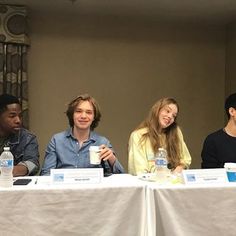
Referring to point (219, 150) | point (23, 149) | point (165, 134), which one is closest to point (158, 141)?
point (165, 134)

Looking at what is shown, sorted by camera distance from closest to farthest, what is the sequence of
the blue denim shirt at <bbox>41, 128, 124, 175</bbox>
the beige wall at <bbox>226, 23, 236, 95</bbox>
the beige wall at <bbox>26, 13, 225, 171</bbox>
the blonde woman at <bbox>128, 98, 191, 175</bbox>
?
1. the blue denim shirt at <bbox>41, 128, 124, 175</bbox>
2. the blonde woman at <bbox>128, 98, 191, 175</bbox>
3. the beige wall at <bbox>26, 13, 225, 171</bbox>
4. the beige wall at <bbox>226, 23, 236, 95</bbox>

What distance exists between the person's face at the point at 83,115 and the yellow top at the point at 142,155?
0.33 meters

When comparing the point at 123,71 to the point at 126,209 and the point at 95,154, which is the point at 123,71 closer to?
the point at 95,154

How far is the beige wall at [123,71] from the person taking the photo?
4.18m

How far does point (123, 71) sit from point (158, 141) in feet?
7.13

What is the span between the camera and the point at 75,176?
5.41 feet

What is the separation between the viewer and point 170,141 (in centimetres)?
235

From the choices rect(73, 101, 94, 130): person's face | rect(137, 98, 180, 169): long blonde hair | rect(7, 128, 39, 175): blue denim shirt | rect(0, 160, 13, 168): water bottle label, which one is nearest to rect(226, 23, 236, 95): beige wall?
rect(137, 98, 180, 169): long blonde hair

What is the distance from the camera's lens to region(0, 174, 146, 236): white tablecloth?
1.55 meters

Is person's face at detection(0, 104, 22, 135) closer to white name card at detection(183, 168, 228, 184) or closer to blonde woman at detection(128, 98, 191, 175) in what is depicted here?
blonde woman at detection(128, 98, 191, 175)

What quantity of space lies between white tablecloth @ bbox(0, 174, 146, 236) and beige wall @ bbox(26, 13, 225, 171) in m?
2.66

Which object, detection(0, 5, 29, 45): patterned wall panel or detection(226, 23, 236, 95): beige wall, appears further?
detection(226, 23, 236, 95): beige wall

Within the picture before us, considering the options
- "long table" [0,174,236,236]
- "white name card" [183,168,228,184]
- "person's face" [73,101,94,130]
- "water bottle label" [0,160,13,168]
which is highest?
"person's face" [73,101,94,130]

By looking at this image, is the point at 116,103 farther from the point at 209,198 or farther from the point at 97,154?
the point at 209,198
